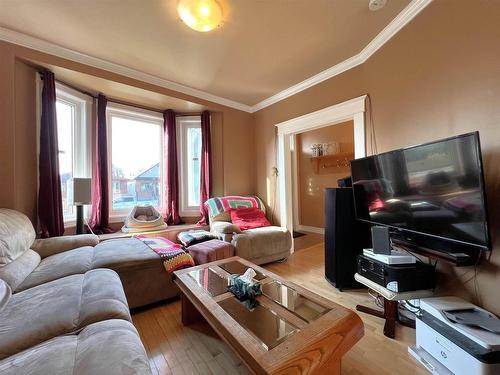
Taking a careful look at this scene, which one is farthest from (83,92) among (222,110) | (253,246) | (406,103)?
(406,103)

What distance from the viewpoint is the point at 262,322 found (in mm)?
1120

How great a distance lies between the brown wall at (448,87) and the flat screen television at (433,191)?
0.24 metres

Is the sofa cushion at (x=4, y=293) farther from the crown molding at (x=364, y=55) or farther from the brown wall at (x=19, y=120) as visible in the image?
the crown molding at (x=364, y=55)

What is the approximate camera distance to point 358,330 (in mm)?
1052

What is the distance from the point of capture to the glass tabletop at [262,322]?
0.98 metres

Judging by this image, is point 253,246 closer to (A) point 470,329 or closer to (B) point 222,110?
(A) point 470,329

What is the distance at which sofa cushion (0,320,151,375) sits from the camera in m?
0.74

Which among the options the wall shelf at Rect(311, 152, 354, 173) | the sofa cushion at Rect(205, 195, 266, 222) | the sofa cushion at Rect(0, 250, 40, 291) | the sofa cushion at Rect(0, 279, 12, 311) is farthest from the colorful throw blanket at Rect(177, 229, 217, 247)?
the wall shelf at Rect(311, 152, 354, 173)

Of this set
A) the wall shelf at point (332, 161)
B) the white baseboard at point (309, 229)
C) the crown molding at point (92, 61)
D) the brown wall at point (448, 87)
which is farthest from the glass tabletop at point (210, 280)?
the wall shelf at point (332, 161)

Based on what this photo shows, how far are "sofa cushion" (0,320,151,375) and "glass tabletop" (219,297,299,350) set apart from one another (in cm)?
46

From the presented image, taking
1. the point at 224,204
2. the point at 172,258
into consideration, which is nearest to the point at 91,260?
the point at 172,258

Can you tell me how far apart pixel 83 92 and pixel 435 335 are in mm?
4127

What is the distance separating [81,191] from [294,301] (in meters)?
2.49

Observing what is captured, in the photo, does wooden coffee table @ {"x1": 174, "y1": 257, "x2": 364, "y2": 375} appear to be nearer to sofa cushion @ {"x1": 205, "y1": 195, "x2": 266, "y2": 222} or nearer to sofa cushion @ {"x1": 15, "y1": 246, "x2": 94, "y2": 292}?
sofa cushion @ {"x1": 15, "y1": 246, "x2": 94, "y2": 292}
